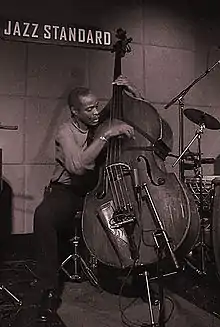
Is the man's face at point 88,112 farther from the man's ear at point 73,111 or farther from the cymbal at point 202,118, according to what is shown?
the cymbal at point 202,118

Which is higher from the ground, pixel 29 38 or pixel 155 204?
pixel 29 38

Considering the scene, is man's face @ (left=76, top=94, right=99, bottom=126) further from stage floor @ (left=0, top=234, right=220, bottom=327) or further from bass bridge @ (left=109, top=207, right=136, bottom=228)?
stage floor @ (left=0, top=234, right=220, bottom=327)

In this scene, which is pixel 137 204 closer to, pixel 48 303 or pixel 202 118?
pixel 48 303

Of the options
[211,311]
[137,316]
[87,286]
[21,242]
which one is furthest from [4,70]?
[211,311]

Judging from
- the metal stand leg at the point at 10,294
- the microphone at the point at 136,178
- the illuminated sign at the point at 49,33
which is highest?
the illuminated sign at the point at 49,33

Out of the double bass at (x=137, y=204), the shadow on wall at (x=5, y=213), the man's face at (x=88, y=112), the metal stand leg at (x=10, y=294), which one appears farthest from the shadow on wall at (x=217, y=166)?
the metal stand leg at (x=10, y=294)

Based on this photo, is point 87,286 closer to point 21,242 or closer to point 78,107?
point 21,242

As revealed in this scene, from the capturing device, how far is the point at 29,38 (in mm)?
1676

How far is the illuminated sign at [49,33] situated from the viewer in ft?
5.41

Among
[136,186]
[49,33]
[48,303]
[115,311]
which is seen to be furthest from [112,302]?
[49,33]

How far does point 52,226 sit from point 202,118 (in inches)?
37.3

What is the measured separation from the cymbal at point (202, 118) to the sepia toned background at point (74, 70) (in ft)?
0.20

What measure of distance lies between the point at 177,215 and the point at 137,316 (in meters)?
0.40

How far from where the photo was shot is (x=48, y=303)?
1.47 meters
